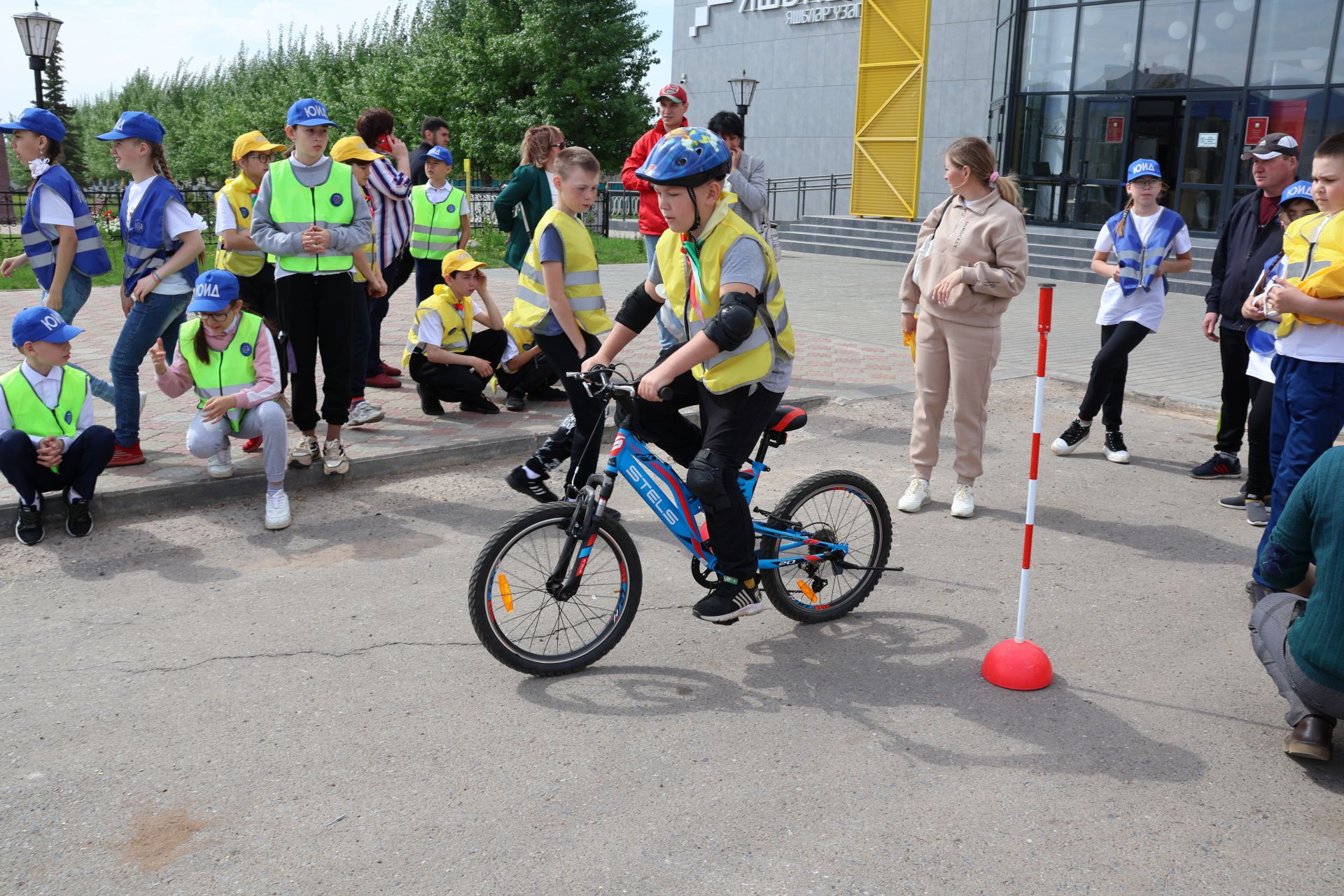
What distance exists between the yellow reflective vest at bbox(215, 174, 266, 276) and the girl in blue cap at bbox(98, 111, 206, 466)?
0.82 meters

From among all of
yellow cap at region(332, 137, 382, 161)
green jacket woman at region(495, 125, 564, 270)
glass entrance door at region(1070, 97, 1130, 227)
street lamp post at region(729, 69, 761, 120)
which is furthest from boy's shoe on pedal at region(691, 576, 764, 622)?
glass entrance door at region(1070, 97, 1130, 227)

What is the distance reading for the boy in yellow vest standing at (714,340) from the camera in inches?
147

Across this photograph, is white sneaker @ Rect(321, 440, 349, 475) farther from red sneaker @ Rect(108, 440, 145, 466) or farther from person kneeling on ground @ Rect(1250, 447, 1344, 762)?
person kneeling on ground @ Rect(1250, 447, 1344, 762)

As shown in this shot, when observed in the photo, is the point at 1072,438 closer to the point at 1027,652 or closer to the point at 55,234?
the point at 1027,652

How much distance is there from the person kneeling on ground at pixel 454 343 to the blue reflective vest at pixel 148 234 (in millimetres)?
1775

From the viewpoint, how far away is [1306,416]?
15.5 feet

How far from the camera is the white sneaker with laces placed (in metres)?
6.30

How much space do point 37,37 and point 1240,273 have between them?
1715cm

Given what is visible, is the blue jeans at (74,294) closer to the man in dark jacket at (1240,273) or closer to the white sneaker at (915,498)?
the white sneaker at (915,498)

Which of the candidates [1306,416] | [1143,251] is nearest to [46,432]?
[1306,416]

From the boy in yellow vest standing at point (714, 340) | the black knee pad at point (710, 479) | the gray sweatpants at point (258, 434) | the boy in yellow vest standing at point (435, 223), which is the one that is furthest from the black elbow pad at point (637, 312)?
the boy in yellow vest standing at point (435, 223)

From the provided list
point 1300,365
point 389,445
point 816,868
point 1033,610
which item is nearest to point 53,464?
point 389,445

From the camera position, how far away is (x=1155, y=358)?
36.7 ft

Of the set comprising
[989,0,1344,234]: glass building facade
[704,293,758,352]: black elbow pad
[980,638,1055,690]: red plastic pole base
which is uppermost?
[989,0,1344,234]: glass building facade
